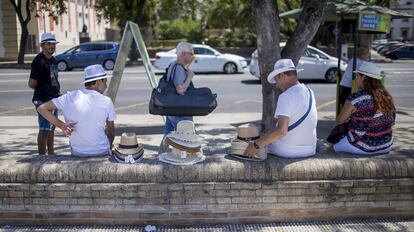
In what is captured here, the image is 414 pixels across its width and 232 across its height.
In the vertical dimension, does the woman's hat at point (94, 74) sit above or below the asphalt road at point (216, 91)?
above

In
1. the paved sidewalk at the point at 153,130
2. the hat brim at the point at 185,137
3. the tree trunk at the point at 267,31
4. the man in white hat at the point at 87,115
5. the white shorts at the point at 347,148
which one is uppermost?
the tree trunk at the point at 267,31

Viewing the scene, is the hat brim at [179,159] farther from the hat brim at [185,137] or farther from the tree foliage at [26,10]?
the tree foliage at [26,10]

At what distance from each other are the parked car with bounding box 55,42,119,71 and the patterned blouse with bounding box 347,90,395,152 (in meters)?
20.8

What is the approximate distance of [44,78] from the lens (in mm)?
5734

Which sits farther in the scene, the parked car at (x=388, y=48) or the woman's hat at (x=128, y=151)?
the parked car at (x=388, y=48)

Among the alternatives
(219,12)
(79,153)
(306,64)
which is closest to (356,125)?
(79,153)

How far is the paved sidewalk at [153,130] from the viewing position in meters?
7.22

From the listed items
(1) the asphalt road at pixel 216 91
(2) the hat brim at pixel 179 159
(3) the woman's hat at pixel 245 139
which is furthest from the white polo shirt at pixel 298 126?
(1) the asphalt road at pixel 216 91

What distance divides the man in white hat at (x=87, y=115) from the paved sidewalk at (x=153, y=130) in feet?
7.31

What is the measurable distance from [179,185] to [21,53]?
84.5ft

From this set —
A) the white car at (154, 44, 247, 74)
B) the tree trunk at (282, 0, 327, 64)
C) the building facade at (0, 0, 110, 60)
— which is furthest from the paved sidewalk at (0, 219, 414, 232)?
the building facade at (0, 0, 110, 60)

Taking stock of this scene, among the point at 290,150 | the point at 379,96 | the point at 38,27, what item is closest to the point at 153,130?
the point at 290,150

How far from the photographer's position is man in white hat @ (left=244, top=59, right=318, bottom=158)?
4012 mm

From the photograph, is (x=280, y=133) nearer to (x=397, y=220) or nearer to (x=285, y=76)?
(x=285, y=76)
